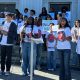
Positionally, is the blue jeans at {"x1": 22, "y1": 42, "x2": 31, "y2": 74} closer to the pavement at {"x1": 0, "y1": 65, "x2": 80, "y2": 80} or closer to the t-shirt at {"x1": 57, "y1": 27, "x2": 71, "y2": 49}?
the pavement at {"x1": 0, "y1": 65, "x2": 80, "y2": 80}

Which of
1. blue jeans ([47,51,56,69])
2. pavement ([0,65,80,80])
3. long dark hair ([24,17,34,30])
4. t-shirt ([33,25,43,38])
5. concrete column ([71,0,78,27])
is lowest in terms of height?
pavement ([0,65,80,80])

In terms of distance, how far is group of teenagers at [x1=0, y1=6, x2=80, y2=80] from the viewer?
37.2ft

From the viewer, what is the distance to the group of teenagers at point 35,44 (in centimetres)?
1135

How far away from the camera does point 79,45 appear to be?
13.6 metres

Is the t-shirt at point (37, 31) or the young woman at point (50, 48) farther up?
the t-shirt at point (37, 31)

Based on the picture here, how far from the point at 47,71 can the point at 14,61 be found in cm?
197

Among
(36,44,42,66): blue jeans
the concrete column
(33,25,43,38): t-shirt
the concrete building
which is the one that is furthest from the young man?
the concrete column

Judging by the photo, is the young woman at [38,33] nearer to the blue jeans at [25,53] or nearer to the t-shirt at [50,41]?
the t-shirt at [50,41]

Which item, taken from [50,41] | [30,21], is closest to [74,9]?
[50,41]

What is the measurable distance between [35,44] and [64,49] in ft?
5.61

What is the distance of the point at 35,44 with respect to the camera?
12.8 m

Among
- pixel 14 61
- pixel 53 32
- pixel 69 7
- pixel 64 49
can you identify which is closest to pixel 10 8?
pixel 69 7

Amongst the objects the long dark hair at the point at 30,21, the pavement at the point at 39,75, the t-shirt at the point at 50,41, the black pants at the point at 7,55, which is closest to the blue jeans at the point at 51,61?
the t-shirt at the point at 50,41

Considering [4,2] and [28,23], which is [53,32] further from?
[4,2]
